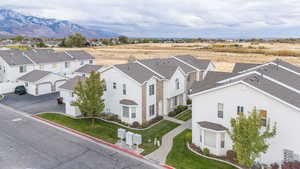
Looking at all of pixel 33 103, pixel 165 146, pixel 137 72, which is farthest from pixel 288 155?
pixel 33 103

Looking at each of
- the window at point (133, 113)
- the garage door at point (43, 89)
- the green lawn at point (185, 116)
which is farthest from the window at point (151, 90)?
the garage door at point (43, 89)

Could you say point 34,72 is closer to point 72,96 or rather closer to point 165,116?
point 72,96

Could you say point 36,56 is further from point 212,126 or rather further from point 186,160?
point 212,126

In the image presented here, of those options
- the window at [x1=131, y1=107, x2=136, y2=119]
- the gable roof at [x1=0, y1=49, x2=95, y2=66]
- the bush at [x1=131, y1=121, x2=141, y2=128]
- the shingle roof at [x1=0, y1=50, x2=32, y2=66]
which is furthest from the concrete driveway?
the bush at [x1=131, y1=121, x2=141, y2=128]

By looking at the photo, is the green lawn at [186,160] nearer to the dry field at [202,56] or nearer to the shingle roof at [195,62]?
the shingle roof at [195,62]

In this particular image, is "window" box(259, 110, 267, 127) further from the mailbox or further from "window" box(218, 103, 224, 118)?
the mailbox

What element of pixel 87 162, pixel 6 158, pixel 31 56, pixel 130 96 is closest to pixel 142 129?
pixel 130 96
